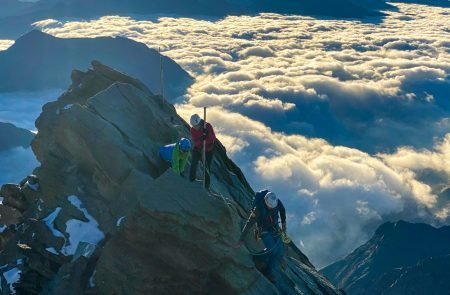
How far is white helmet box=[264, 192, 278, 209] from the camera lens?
24109 mm

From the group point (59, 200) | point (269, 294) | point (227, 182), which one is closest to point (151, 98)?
point (227, 182)

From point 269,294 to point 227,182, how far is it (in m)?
13.2

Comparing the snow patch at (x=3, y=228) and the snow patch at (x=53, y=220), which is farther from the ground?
the snow patch at (x=53, y=220)

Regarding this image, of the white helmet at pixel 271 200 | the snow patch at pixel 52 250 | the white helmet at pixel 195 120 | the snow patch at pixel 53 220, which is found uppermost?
the white helmet at pixel 195 120

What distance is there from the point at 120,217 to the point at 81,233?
294cm

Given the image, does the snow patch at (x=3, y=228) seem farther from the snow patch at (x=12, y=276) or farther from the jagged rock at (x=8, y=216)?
the snow patch at (x=12, y=276)

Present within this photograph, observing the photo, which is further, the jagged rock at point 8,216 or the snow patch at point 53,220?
the jagged rock at point 8,216

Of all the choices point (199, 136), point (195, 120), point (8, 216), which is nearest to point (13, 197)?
point (8, 216)

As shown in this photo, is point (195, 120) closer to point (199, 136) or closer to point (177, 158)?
point (199, 136)

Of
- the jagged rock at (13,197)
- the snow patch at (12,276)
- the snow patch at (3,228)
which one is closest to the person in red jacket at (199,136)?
the snow patch at (12,276)

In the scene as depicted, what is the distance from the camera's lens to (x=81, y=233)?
93.0 ft

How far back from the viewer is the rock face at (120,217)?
23.9m

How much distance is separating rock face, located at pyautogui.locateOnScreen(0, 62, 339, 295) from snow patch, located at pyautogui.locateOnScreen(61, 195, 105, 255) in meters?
0.06

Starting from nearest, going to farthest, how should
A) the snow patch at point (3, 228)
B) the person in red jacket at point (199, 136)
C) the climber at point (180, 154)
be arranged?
the climber at point (180, 154)
the person in red jacket at point (199, 136)
the snow patch at point (3, 228)
